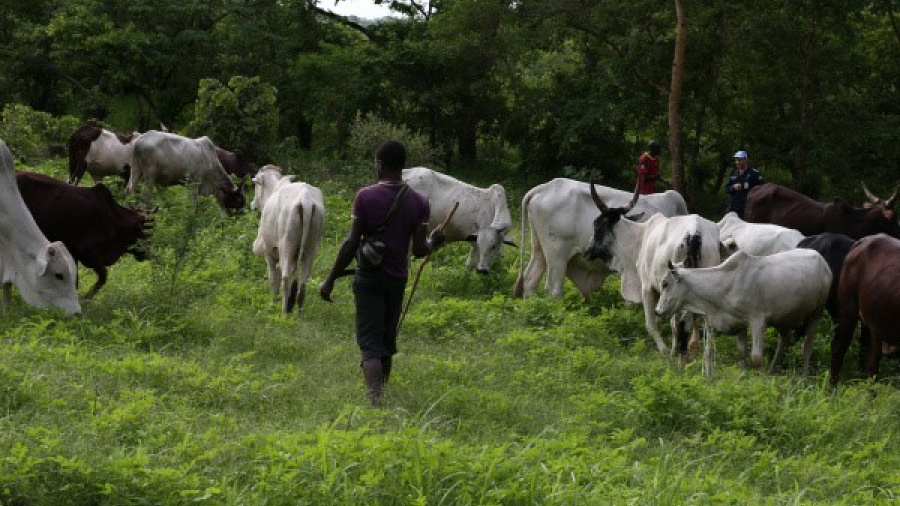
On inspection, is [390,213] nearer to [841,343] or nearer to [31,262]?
[31,262]

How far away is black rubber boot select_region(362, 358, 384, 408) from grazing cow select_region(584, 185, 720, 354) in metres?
3.76

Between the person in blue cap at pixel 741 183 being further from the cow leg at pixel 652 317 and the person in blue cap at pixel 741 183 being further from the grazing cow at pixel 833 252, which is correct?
the cow leg at pixel 652 317

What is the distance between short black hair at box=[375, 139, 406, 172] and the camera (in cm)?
733

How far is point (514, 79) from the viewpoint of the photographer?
1040 inches

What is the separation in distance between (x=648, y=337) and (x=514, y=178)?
624 inches

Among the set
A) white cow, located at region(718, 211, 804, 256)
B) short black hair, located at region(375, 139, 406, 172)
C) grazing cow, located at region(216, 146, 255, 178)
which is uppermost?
short black hair, located at region(375, 139, 406, 172)

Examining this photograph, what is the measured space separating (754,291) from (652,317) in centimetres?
146

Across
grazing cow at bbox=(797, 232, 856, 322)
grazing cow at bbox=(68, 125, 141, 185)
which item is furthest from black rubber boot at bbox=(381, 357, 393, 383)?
grazing cow at bbox=(68, 125, 141, 185)

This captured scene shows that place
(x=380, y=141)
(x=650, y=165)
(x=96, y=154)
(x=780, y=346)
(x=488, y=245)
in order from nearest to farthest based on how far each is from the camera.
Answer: (x=780, y=346) < (x=488, y=245) < (x=650, y=165) < (x=96, y=154) < (x=380, y=141)

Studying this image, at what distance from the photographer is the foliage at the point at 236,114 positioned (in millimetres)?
22484

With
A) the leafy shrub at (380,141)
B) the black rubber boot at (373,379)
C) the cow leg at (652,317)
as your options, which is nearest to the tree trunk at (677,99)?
the leafy shrub at (380,141)

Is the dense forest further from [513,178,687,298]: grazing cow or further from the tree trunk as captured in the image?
[513,178,687,298]: grazing cow

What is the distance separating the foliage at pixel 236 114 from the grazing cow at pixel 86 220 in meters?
12.0

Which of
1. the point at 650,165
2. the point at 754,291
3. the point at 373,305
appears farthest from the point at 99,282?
the point at 650,165
